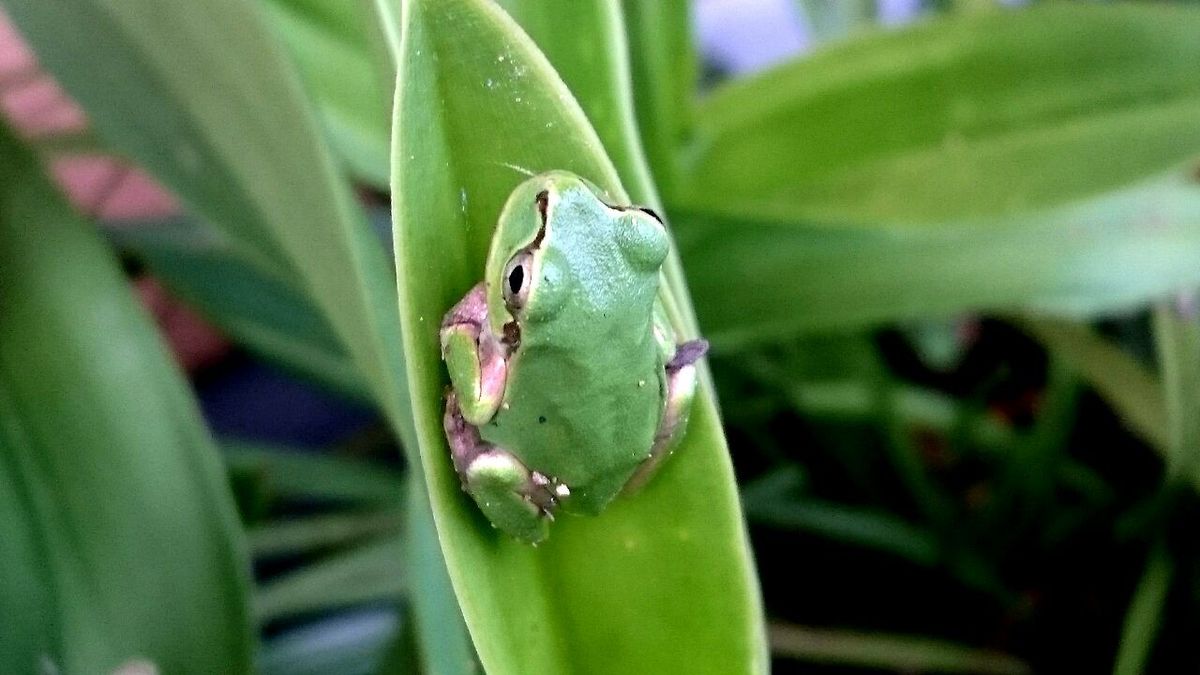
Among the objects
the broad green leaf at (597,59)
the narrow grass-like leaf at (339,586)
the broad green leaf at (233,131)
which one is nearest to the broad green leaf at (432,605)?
the broad green leaf at (233,131)

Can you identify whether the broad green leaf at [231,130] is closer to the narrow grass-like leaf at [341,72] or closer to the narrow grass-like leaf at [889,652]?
the narrow grass-like leaf at [341,72]

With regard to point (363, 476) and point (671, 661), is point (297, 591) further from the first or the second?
point (671, 661)

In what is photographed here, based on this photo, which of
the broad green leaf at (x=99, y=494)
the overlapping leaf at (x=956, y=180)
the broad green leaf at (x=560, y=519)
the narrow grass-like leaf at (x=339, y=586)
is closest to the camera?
the broad green leaf at (x=560, y=519)

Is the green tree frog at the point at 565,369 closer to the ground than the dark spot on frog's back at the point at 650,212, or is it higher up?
closer to the ground

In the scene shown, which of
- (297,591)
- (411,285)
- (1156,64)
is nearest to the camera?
(411,285)

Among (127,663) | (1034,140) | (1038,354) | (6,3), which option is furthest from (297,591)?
(1038,354)

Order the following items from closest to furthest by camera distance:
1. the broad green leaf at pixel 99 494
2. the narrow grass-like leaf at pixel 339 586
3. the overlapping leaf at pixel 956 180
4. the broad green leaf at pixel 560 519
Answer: the broad green leaf at pixel 560 519 < the broad green leaf at pixel 99 494 < the overlapping leaf at pixel 956 180 < the narrow grass-like leaf at pixel 339 586
